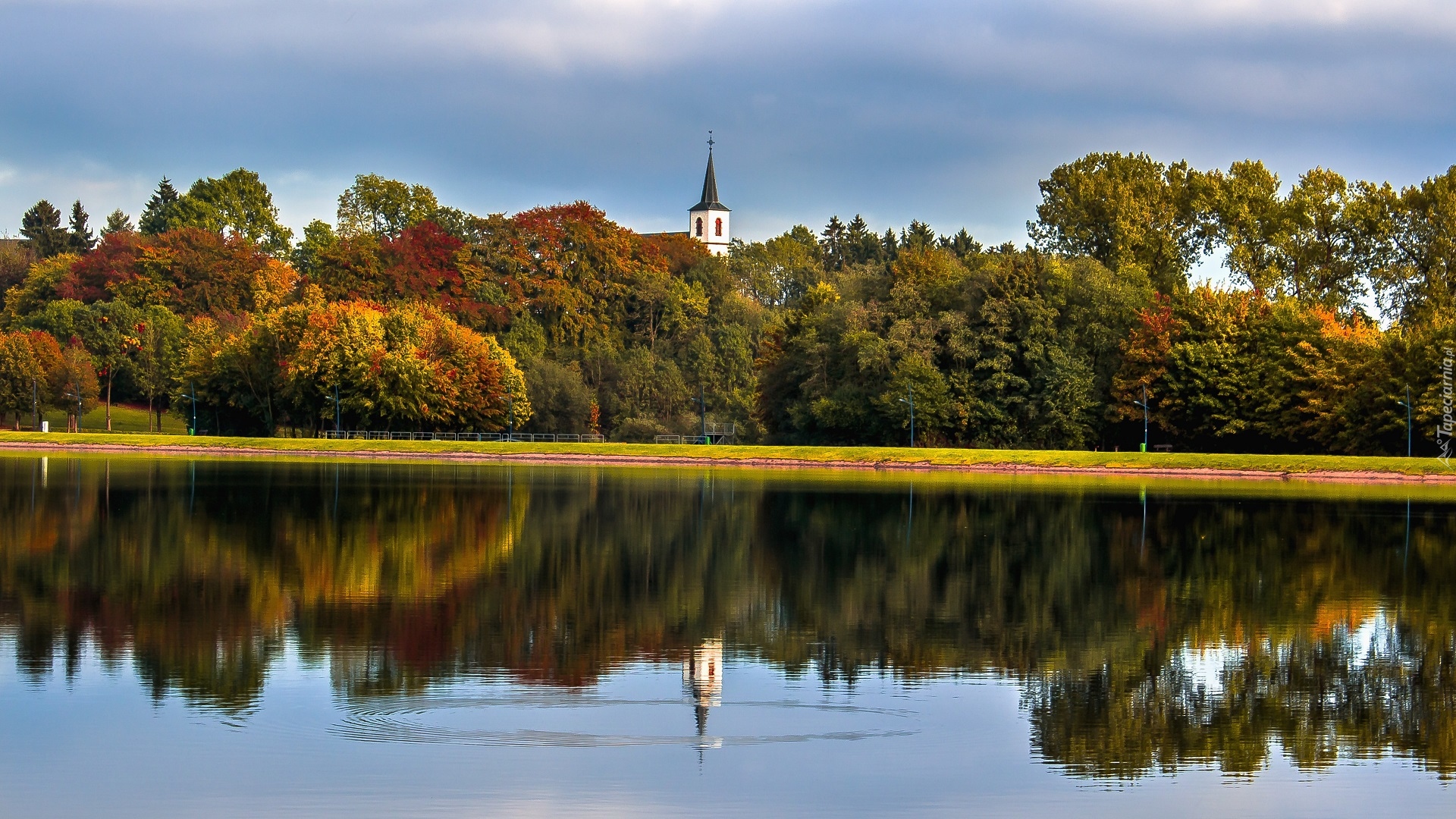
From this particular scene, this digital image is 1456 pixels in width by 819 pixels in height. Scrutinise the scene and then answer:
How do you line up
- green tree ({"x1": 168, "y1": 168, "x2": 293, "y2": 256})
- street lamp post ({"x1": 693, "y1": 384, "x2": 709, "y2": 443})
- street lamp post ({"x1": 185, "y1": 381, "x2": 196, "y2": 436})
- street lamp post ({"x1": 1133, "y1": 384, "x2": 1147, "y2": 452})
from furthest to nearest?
green tree ({"x1": 168, "y1": 168, "x2": 293, "y2": 256})
street lamp post ({"x1": 693, "y1": 384, "x2": 709, "y2": 443})
street lamp post ({"x1": 185, "y1": 381, "x2": 196, "y2": 436})
street lamp post ({"x1": 1133, "y1": 384, "x2": 1147, "y2": 452})

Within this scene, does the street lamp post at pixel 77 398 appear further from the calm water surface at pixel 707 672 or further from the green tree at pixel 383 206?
the calm water surface at pixel 707 672

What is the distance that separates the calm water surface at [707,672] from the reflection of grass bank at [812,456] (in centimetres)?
3746

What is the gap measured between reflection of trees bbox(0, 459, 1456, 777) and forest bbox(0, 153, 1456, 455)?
135 ft

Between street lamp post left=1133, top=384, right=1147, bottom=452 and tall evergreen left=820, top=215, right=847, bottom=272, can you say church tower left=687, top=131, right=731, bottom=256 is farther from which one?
street lamp post left=1133, top=384, right=1147, bottom=452

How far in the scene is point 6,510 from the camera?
108ft

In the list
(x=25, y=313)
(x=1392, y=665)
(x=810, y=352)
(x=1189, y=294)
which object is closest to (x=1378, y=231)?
(x=1189, y=294)

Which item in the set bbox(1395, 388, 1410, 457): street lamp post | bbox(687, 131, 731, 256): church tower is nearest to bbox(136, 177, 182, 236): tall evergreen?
bbox(687, 131, 731, 256): church tower

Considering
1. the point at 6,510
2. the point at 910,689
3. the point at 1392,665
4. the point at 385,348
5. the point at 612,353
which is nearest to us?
the point at 910,689

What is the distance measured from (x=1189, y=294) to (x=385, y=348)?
46.6m

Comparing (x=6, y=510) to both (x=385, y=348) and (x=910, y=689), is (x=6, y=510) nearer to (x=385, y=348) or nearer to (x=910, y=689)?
(x=910, y=689)

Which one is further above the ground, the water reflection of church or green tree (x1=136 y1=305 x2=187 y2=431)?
green tree (x1=136 y1=305 x2=187 y2=431)

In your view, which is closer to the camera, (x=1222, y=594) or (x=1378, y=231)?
(x=1222, y=594)

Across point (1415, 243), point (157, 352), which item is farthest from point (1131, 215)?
point (157, 352)

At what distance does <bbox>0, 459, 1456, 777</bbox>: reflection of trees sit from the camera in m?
14.4
